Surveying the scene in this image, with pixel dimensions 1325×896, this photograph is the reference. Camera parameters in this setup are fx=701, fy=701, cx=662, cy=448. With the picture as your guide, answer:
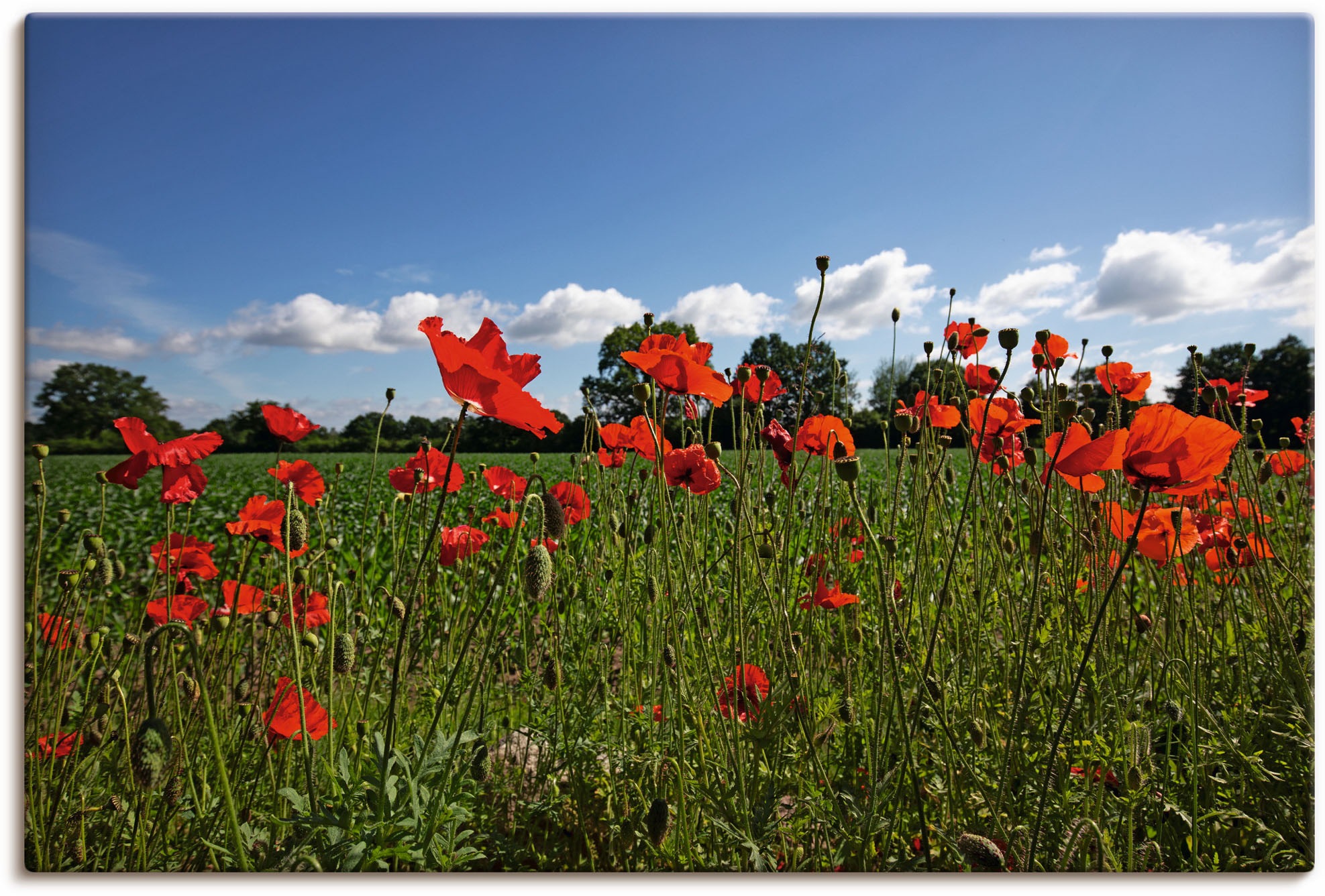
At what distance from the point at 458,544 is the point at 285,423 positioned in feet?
1.59

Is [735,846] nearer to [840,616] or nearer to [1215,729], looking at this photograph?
[840,616]

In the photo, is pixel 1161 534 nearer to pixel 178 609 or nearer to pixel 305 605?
pixel 305 605

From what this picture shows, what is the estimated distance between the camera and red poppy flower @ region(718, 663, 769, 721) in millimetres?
1336

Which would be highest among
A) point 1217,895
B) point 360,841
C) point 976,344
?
point 976,344

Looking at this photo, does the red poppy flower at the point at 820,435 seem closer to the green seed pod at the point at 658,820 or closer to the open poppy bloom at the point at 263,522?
the green seed pod at the point at 658,820

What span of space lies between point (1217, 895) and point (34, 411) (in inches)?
109

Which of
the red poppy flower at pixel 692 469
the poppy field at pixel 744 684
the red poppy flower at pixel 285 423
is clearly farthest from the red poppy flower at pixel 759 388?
the red poppy flower at pixel 285 423

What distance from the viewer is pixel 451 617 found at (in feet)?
7.18

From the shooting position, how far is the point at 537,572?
1034mm

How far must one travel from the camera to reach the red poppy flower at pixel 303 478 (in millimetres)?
1521

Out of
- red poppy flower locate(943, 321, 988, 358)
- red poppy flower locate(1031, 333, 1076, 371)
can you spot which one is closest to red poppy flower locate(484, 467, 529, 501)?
red poppy flower locate(943, 321, 988, 358)

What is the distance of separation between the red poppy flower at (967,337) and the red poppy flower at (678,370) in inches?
27.6

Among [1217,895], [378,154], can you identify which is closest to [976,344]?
[1217,895]

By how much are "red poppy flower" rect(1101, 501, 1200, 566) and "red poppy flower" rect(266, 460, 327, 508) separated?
1717 millimetres
